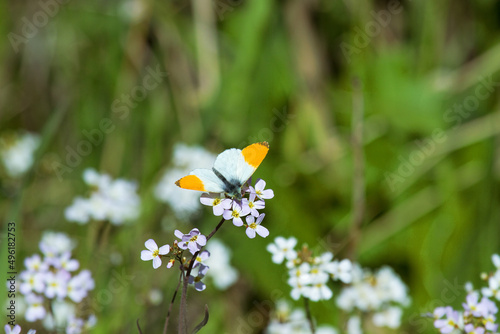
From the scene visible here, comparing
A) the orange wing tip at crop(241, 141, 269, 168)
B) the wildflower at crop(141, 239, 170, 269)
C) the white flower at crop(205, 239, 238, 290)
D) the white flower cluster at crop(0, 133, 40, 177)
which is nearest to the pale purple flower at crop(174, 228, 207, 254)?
the wildflower at crop(141, 239, 170, 269)

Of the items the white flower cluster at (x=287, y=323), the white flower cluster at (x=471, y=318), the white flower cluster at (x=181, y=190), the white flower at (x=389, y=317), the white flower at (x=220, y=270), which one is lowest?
the white flower cluster at (x=471, y=318)

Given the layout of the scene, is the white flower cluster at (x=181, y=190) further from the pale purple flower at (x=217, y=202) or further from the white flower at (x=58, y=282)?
the pale purple flower at (x=217, y=202)

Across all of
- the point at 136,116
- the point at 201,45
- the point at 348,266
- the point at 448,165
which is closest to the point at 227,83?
the point at 201,45

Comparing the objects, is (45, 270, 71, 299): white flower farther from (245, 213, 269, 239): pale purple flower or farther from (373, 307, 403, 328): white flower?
(373, 307, 403, 328): white flower

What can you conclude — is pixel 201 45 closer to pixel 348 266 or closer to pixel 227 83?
pixel 227 83

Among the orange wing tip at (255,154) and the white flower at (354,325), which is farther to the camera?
the white flower at (354,325)

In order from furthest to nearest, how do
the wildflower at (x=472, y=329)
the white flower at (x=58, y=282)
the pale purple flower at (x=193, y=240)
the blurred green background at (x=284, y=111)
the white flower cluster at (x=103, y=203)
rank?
the blurred green background at (x=284, y=111) → the white flower cluster at (x=103, y=203) → the white flower at (x=58, y=282) → the wildflower at (x=472, y=329) → the pale purple flower at (x=193, y=240)

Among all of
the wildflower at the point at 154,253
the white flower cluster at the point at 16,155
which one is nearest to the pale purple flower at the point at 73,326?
→ the wildflower at the point at 154,253

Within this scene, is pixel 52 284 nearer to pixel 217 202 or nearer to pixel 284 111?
pixel 217 202
